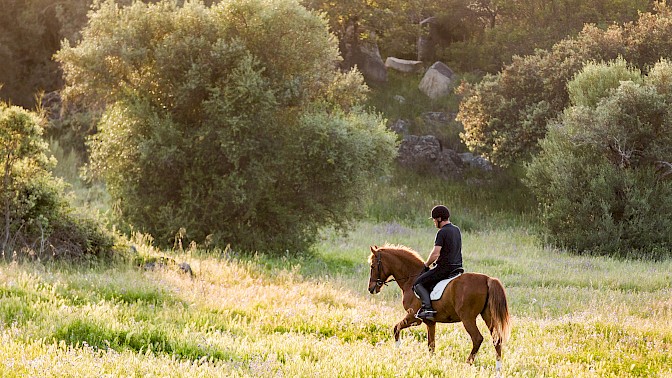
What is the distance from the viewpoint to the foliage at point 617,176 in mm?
29625

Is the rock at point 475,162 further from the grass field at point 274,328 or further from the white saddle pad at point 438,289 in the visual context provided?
the white saddle pad at point 438,289

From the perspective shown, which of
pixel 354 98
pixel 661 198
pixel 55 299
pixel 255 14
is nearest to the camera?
pixel 55 299

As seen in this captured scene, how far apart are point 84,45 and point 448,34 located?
152 feet

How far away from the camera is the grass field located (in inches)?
346

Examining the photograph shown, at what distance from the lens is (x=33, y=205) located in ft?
60.0

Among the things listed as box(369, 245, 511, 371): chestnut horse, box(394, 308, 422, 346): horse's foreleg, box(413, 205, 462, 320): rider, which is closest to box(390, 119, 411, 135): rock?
box(369, 245, 511, 371): chestnut horse

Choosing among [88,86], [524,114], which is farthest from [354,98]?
[524,114]

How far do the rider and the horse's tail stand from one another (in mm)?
744

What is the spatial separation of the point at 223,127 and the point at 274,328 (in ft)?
38.8

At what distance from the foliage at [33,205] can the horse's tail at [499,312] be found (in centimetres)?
1161

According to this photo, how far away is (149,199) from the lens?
23.9 meters

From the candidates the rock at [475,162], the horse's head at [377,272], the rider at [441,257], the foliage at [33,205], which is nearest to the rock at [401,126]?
the rock at [475,162]

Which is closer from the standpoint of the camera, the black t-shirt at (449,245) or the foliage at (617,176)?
the black t-shirt at (449,245)

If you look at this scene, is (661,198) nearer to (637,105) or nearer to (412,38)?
(637,105)
